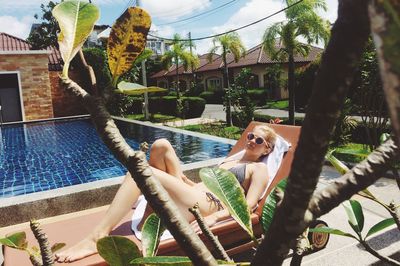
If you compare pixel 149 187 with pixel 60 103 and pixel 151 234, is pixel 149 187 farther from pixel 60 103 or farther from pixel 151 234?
pixel 60 103

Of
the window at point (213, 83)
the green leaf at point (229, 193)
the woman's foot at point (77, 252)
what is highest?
the window at point (213, 83)

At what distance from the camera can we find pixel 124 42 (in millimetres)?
654

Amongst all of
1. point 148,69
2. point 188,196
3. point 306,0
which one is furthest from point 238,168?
point 148,69

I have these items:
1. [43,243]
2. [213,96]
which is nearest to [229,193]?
[43,243]

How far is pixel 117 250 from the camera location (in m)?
0.70

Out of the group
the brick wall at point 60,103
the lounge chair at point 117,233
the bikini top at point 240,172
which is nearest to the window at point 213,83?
the brick wall at point 60,103

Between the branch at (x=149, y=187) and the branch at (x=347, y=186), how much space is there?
0.17 metres

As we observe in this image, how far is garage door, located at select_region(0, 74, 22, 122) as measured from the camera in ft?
70.7

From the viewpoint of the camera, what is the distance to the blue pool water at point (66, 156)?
26.0ft

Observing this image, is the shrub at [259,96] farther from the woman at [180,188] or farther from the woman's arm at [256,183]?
the woman's arm at [256,183]

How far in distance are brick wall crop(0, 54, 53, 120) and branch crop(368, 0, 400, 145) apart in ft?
79.2

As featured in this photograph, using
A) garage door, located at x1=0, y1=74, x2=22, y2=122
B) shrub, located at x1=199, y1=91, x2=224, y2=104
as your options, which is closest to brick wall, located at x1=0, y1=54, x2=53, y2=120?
garage door, located at x1=0, y1=74, x2=22, y2=122

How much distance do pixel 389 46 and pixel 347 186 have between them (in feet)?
0.80

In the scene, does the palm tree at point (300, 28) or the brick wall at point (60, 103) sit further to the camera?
the brick wall at point (60, 103)
